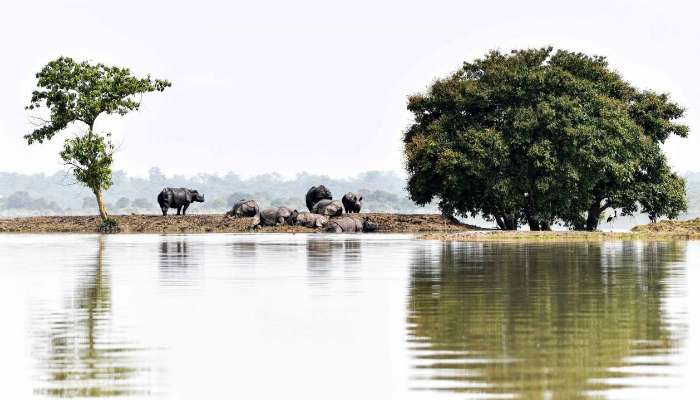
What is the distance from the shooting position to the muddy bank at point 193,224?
73000 millimetres

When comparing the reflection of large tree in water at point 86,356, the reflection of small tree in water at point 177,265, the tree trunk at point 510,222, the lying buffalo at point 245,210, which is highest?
the lying buffalo at point 245,210

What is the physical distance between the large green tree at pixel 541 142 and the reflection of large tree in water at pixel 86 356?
44.1 meters

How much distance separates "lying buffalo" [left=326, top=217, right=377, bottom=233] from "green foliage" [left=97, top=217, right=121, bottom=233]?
12980 mm

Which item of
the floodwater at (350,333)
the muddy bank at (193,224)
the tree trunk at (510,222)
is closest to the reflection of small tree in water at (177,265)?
the floodwater at (350,333)

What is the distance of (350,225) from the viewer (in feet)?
241

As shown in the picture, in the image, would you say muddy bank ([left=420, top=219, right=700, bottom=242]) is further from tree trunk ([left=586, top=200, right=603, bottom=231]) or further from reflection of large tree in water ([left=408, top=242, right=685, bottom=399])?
reflection of large tree in water ([left=408, top=242, right=685, bottom=399])

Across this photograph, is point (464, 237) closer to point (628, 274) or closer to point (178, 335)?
point (628, 274)

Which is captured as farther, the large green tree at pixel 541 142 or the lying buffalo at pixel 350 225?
the lying buffalo at pixel 350 225

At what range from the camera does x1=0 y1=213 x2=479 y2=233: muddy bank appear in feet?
240

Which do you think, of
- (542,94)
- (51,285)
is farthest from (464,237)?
(51,285)

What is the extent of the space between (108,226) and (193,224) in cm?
521

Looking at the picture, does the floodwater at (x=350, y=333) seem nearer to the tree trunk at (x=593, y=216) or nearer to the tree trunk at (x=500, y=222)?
the tree trunk at (x=500, y=222)

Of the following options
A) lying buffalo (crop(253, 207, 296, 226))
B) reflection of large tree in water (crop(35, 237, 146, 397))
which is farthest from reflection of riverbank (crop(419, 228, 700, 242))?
reflection of large tree in water (crop(35, 237, 146, 397))

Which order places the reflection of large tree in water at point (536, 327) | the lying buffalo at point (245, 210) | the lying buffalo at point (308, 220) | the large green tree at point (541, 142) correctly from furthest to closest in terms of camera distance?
the lying buffalo at point (245, 210) < the lying buffalo at point (308, 220) < the large green tree at point (541, 142) < the reflection of large tree in water at point (536, 327)
